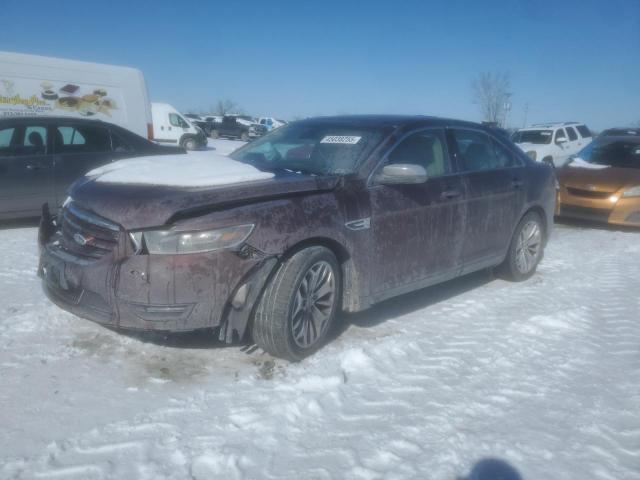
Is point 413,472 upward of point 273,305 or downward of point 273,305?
downward

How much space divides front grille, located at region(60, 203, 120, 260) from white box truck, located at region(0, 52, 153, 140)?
7.87 meters

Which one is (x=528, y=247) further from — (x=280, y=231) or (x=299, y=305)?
(x=280, y=231)

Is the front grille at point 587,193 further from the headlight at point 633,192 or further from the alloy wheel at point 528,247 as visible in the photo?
the alloy wheel at point 528,247

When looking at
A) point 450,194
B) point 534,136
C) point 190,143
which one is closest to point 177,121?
point 190,143

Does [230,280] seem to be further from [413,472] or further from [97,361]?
[413,472]

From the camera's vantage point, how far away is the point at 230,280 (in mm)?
3115

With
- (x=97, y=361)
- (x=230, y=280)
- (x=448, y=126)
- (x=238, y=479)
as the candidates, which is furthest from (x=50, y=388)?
(x=448, y=126)

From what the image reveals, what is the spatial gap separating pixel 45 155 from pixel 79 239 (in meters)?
4.54

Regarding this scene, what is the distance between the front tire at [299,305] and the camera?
10.9 feet

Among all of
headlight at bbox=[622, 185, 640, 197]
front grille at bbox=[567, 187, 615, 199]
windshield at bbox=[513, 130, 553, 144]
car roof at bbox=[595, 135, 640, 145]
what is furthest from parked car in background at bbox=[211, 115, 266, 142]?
headlight at bbox=[622, 185, 640, 197]

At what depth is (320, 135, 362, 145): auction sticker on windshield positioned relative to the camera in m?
4.17

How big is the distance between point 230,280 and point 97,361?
1.10 m

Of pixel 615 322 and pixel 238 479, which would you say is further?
pixel 615 322

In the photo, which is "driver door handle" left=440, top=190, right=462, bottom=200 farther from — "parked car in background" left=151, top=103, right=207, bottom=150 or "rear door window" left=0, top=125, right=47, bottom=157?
"parked car in background" left=151, top=103, right=207, bottom=150
